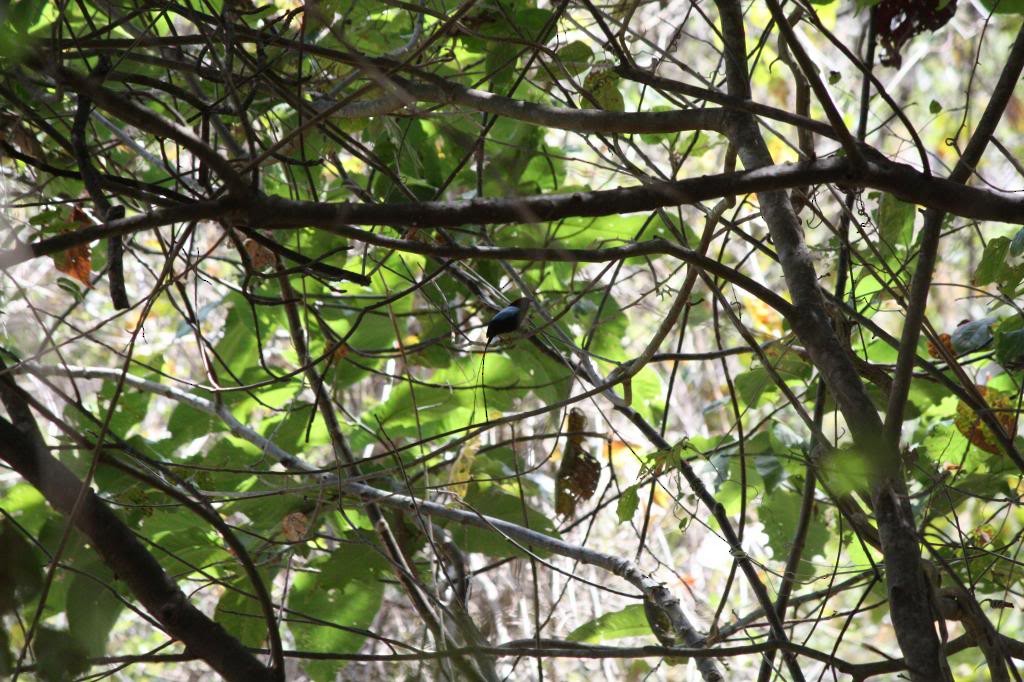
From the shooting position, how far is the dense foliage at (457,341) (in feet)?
2.80

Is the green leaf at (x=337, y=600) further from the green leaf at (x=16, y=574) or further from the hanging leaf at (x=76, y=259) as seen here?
the green leaf at (x=16, y=574)

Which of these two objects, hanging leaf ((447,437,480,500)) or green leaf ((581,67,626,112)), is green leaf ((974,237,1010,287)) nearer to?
green leaf ((581,67,626,112))

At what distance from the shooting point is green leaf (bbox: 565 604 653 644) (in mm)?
1525

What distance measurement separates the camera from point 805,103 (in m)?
1.46

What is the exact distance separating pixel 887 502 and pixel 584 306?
3.56ft

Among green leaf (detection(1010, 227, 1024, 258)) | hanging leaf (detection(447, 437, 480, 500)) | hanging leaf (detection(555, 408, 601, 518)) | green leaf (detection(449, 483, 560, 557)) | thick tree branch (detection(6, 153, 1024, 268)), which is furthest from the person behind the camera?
hanging leaf (detection(447, 437, 480, 500))

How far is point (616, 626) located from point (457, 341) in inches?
22.2

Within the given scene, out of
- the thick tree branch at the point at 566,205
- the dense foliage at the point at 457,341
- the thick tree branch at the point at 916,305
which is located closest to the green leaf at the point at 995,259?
the dense foliage at the point at 457,341

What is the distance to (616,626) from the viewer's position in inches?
61.3

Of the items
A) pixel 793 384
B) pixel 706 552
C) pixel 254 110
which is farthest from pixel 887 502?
pixel 706 552

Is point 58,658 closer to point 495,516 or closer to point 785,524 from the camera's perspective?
point 495,516

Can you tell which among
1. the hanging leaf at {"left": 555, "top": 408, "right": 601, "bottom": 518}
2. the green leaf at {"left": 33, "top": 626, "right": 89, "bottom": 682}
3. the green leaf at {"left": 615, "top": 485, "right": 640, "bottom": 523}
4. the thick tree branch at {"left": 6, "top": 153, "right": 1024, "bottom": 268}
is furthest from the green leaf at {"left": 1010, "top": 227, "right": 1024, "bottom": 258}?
the green leaf at {"left": 33, "top": 626, "right": 89, "bottom": 682}

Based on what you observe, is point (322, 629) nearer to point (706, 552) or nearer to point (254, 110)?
point (254, 110)

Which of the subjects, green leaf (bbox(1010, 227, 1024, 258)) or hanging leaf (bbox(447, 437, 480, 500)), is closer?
green leaf (bbox(1010, 227, 1024, 258))
